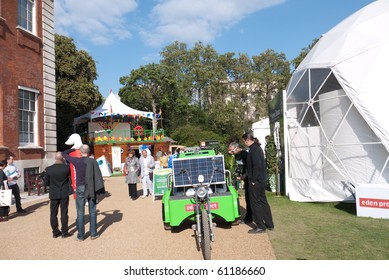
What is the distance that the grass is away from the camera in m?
A: 4.90

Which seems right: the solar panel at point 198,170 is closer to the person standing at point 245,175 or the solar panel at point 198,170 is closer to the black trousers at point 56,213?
the person standing at point 245,175

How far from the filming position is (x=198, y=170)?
22.4 feet

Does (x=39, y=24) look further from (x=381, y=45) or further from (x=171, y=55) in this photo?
(x=171, y=55)

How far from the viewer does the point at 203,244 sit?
482cm

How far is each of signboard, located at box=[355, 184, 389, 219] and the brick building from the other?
38.3 ft

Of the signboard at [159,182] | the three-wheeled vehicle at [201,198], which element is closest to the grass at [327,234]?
the three-wheeled vehicle at [201,198]

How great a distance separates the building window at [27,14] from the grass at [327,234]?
41.5 ft

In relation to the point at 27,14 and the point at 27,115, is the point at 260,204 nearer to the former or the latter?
the point at 27,115

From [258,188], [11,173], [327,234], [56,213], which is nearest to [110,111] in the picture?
[11,173]

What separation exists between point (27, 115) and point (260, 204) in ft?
37.5

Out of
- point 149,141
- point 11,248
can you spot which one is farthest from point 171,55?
point 11,248

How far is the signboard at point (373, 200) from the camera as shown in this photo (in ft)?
23.0

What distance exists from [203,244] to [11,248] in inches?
141

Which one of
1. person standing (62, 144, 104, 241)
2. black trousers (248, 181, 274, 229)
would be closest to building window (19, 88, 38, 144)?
person standing (62, 144, 104, 241)
